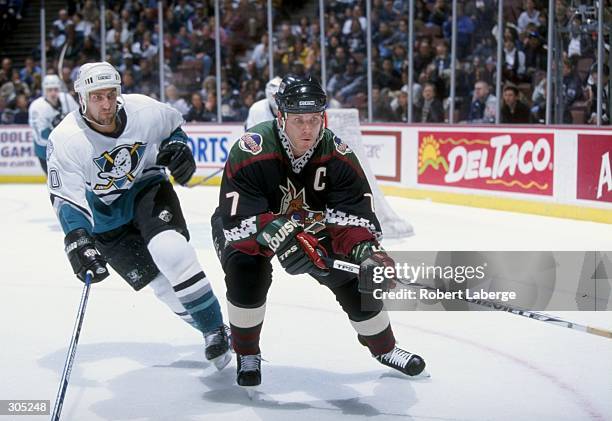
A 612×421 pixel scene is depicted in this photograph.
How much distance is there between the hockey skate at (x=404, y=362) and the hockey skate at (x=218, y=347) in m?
0.54

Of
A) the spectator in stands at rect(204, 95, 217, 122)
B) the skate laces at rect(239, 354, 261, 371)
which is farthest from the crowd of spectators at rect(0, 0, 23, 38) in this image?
the skate laces at rect(239, 354, 261, 371)

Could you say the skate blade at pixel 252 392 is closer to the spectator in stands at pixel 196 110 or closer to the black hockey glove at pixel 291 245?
the black hockey glove at pixel 291 245

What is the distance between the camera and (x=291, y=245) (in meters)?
2.90

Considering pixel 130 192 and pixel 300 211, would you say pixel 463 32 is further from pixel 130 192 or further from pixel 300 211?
pixel 300 211

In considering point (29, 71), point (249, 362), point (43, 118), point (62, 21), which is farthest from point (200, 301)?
point (62, 21)

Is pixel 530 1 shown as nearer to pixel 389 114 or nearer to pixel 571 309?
pixel 389 114

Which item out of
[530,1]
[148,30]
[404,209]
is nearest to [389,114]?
[404,209]

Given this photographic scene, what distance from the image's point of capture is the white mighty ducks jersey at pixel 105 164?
3355 mm

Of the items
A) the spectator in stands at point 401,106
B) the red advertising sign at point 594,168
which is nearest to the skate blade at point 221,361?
the red advertising sign at point 594,168

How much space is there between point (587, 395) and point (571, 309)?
152 centimetres

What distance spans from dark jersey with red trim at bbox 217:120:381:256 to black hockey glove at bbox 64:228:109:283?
45cm

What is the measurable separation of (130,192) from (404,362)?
1.22 m

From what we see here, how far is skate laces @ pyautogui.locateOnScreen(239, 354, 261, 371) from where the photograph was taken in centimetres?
311

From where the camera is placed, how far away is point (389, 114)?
31.3 ft
